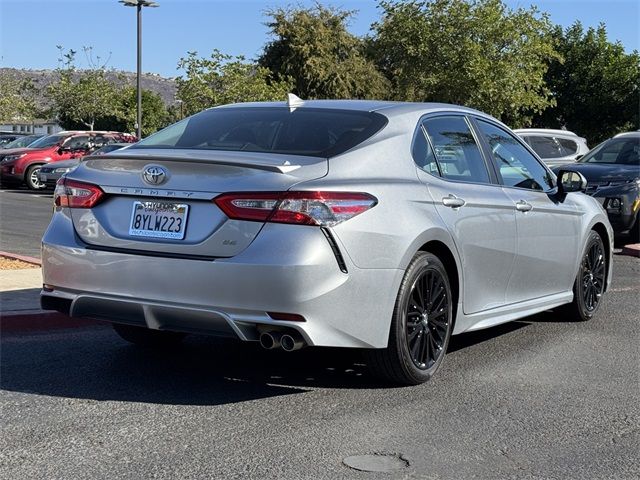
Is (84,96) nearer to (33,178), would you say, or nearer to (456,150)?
(33,178)

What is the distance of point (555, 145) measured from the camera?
1762cm

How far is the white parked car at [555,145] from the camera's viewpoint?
56.5 feet

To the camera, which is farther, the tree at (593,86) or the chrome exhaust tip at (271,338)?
the tree at (593,86)

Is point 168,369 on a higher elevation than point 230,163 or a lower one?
lower

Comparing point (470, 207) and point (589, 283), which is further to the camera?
point (589, 283)

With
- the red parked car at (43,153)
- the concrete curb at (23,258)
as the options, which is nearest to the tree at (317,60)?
the red parked car at (43,153)

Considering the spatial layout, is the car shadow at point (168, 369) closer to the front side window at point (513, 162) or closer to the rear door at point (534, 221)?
the rear door at point (534, 221)

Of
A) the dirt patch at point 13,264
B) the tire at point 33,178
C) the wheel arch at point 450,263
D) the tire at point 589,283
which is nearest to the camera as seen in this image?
the wheel arch at point 450,263

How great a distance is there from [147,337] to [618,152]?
9.87 meters

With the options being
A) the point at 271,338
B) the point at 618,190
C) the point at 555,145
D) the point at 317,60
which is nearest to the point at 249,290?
the point at 271,338

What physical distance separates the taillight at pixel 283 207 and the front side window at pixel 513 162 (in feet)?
6.84

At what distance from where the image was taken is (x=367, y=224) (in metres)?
4.78

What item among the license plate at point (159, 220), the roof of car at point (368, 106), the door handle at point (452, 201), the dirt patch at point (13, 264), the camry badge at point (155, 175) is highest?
the roof of car at point (368, 106)

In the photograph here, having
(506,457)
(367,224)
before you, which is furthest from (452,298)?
(506,457)
